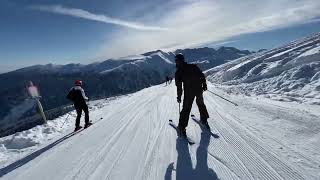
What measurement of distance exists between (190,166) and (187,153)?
0.95 m

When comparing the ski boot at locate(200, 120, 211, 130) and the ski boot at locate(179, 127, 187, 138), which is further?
the ski boot at locate(200, 120, 211, 130)

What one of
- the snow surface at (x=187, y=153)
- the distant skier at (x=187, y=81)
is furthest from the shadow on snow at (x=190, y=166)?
the distant skier at (x=187, y=81)

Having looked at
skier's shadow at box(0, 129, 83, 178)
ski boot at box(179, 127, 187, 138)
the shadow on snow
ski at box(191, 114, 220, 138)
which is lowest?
skier's shadow at box(0, 129, 83, 178)

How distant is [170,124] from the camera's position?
11156mm

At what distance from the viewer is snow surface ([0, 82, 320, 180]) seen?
19.9 feet

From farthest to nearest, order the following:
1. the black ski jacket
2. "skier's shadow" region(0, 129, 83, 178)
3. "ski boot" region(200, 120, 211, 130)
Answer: "ski boot" region(200, 120, 211, 130), the black ski jacket, "skier's shadow" region(0, 129, 83, 178)

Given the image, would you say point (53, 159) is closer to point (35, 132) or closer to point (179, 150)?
point (179, 150)

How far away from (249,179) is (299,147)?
2.07 metres

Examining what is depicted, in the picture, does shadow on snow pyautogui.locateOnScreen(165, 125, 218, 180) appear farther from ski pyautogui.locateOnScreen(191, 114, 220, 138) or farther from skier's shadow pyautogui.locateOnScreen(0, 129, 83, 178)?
skier's shadow pyautogui.locateOnScreen(0, 129, 83, 178)

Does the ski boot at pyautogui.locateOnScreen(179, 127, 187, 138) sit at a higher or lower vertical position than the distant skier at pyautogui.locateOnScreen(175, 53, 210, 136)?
lower

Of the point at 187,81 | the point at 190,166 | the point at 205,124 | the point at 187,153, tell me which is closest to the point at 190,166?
the point at 190,166

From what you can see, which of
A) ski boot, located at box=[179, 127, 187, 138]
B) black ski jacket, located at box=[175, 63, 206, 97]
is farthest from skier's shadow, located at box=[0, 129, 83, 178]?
black ski jacket, located at box=[175, 63, 206, 97]

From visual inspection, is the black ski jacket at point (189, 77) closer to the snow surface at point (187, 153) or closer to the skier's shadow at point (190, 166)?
the snow surface at point (187, 153)

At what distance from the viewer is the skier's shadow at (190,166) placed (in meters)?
5.95
